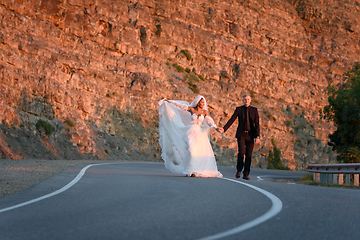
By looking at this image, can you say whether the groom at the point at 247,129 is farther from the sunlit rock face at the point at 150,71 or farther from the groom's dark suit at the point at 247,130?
the sunlit rock face at the point at 150,71

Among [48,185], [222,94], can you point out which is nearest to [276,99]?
[222,94]

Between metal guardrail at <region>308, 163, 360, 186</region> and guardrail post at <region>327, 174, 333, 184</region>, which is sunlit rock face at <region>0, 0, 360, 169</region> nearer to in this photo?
metal guardrail at <region>308, 163, 360, 186</region>

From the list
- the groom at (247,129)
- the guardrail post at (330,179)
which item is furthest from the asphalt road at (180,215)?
the guardrail post at (330,179)

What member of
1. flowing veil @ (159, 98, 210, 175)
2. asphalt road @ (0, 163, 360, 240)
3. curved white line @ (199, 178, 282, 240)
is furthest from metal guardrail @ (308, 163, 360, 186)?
curved white line @ (199, 178, 282, 240)

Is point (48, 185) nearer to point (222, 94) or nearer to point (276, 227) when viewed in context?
point (276, 227)

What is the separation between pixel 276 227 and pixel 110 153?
31.9m

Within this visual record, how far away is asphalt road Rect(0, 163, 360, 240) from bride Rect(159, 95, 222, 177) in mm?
4739

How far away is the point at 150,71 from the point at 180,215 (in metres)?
42.1

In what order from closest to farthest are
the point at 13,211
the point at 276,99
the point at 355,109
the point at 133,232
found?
the point at 133,232
the point at 13,211
the point at 355,109
the point at 276,99

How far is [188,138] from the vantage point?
13.3 meters

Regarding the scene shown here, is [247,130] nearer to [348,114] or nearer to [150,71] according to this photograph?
[348,114]

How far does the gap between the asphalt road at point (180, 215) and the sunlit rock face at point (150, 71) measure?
69.2 ft

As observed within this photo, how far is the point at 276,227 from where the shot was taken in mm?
4520

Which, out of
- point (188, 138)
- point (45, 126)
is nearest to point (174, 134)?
point (188, 138)
